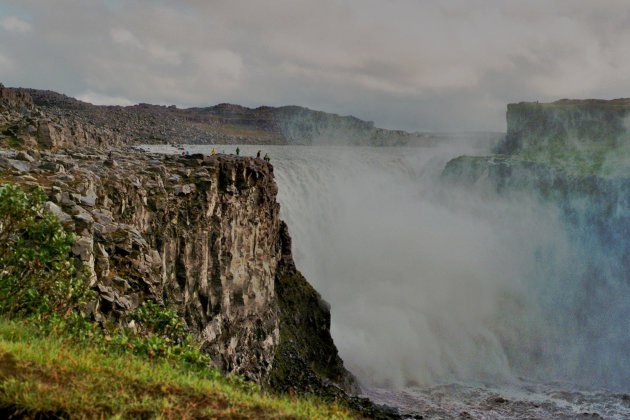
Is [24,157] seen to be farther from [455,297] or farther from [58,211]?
[455,297]

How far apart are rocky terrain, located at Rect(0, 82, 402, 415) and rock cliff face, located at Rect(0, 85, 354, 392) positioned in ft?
0.28

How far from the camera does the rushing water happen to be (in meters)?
69.2

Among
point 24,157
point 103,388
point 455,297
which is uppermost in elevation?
point 24,157

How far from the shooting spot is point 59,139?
38.1m

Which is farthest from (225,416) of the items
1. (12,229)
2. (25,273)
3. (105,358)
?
(12,229)

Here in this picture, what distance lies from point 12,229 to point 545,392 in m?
74.8

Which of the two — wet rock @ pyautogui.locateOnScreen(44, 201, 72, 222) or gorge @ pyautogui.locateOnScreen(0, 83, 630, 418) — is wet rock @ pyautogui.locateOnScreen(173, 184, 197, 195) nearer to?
gorge @ pyautogui.locateOnScreen(0, 83, 630, 418)

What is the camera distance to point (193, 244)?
1470 inches

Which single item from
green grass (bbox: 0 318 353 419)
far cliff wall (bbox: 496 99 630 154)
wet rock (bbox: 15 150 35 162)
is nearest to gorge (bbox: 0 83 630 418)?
wet rock (bbox: 15 150 35 162)

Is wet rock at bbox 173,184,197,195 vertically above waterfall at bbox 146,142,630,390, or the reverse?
wet rock at bbox 173,184,197,195

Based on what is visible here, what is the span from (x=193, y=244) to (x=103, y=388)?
28.3m

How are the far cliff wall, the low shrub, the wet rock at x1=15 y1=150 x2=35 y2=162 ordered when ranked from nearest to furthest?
the low shrub
the wet rock at x1=15 y1=150 x2=35 y2=162
the far cliff wall

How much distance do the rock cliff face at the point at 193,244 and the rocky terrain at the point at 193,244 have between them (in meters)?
0.08

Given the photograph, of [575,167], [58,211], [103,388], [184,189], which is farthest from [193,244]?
[575,167]
